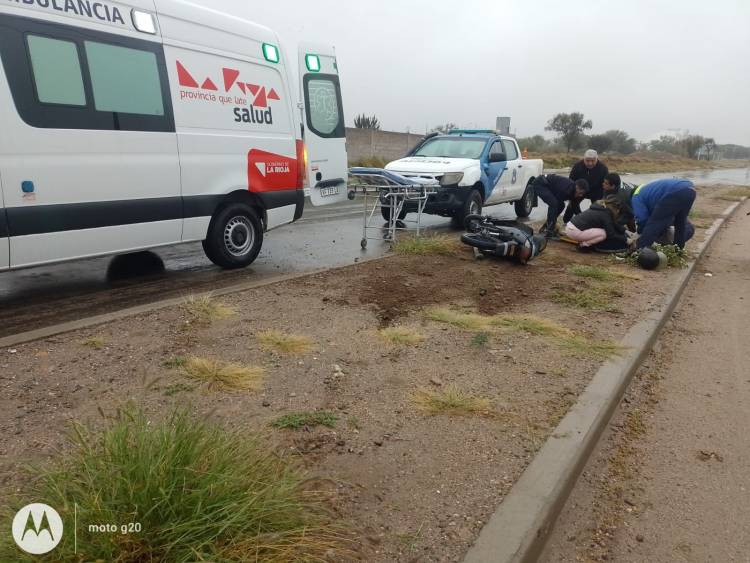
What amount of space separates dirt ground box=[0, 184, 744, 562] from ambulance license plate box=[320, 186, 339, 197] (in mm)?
2270

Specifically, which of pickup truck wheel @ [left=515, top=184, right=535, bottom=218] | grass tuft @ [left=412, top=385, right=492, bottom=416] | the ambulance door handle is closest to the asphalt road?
the ambulance door handle

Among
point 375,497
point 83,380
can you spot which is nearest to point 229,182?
point 83,380

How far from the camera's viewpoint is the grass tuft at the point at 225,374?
139 inches

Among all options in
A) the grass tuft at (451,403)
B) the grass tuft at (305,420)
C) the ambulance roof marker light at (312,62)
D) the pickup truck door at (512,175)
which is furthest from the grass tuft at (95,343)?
the pickup truck door at (512,175)

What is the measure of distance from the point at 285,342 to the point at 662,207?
19.5ft

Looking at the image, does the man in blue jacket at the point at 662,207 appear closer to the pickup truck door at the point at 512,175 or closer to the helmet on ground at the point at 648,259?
the helmet on ground at the point at 648,259

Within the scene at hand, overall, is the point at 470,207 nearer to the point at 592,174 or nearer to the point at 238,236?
the point at 592,174

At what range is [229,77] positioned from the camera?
6.36 m

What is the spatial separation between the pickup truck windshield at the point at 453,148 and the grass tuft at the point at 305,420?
8620mm

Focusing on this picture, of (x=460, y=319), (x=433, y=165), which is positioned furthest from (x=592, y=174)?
(x=460, y=319)

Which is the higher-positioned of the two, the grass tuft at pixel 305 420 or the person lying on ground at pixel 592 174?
the person lying on ground at pixel 592 174

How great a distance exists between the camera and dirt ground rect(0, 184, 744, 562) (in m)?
2.59

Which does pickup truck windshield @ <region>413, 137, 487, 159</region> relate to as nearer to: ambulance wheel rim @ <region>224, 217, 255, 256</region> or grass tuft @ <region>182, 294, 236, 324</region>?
ambulance wheel rim @ <region>224, 217, 255, 256</region>

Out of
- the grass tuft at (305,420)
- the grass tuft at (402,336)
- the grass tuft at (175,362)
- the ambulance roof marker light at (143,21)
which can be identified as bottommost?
the grass tuft at (402,336)
